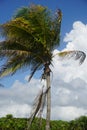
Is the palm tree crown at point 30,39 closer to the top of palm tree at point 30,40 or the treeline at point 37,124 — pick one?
the top of palm tree at point 30,40

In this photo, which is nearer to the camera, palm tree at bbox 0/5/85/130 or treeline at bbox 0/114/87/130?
palm tree at bbox 0/5/85/130

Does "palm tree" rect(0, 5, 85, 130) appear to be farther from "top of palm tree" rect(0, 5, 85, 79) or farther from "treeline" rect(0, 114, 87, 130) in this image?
"treeline" rect(0, 114, 87, 130)

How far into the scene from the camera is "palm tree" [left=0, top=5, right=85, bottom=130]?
3203 centimetres

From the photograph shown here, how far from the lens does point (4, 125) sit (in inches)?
1526

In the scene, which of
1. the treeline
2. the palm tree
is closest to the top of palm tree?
the palm tree

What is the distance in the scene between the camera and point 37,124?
36656 millimetres

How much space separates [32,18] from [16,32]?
180 centimetres

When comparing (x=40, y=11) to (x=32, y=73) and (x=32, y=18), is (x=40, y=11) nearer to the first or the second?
(x=32, y=18)

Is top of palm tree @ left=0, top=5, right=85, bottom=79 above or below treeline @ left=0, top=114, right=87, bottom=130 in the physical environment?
above

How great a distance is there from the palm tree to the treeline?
623 cm

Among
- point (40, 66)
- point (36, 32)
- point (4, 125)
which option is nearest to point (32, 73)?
point (40, 66)

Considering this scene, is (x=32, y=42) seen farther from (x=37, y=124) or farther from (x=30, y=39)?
(x=37, y=124)

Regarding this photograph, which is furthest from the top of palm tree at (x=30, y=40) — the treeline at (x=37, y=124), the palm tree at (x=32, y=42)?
the treeline at (x=37, y=124)

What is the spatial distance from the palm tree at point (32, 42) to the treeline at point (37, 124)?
6.23m
